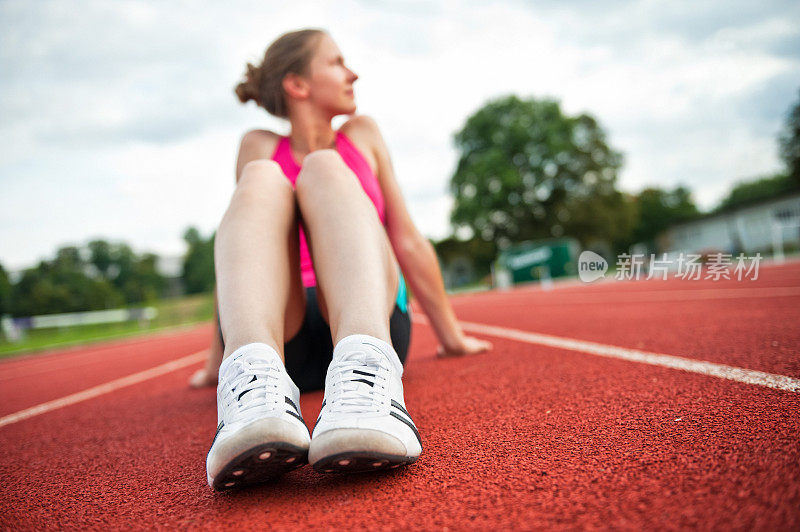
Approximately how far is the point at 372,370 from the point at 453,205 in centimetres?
3077

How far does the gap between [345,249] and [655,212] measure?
184 feet

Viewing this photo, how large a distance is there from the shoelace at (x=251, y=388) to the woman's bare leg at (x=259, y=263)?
3.0 inches

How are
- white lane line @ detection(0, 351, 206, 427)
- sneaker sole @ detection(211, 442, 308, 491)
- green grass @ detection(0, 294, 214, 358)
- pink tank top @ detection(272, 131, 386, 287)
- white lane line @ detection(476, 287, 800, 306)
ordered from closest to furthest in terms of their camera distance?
1. sneaker sole @ detection(211, 442, 308, 491)
2. pink tank top @ detection(272, 131, 386, 287)
3. white lane line @ detection(0, 351, 206, 427)
4. white lane line @ detection(476, 287, 800, 306)
5. green grass @ detection(0, 294, 214, 358)

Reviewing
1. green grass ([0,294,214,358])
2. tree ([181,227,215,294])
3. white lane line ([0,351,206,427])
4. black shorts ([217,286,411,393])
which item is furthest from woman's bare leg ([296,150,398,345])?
tree ([181,227,215,294])

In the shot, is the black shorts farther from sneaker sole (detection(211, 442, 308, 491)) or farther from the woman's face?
the woman's face

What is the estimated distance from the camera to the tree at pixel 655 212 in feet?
147

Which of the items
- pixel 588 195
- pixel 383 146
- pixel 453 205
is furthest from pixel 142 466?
pixel 588 195

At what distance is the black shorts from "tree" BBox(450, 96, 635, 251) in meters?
29.0

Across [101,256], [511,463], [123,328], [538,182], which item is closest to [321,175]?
[511,463]

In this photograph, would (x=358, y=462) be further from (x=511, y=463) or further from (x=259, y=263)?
(x=259, y=263)

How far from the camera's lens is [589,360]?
6.86 feet

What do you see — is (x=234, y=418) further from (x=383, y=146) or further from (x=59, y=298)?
(x=59, y=298)

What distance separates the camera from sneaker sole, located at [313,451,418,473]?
93 cm

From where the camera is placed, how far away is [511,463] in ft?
3.31
